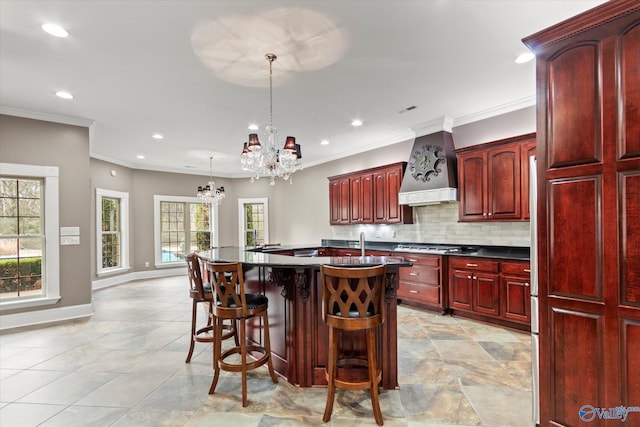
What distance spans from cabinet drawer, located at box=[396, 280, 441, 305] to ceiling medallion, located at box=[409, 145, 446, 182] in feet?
5.50

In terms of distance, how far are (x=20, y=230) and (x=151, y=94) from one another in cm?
281

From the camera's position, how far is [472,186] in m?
4.55

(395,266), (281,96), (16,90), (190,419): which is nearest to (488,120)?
(281,96)

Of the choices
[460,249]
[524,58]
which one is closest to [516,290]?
[460,249]

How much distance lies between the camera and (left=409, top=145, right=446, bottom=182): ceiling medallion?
4984 mm

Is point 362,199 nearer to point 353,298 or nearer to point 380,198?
point 380,198

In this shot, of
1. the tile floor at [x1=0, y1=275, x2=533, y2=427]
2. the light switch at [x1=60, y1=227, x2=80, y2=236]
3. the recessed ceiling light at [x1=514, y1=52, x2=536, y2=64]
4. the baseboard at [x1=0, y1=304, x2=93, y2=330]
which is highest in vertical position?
the recessed ceiling light at [x1=514, y1=52, x2=536, y2=64]

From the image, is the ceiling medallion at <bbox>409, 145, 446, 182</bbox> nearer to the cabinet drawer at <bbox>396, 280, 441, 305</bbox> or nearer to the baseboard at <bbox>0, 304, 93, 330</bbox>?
the cabinet drawer at <bbox>396, 280, 441, 305</bbox>

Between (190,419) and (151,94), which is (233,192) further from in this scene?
(190,419)

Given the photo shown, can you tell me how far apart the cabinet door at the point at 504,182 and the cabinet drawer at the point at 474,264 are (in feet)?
1.98

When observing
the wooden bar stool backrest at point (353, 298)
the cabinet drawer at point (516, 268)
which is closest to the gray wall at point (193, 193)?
the cabinet drawer at point (516, 268)

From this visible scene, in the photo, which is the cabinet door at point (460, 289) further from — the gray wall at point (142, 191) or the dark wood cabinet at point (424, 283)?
the gray wall at point (142, 191)

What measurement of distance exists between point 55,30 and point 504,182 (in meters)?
4.93

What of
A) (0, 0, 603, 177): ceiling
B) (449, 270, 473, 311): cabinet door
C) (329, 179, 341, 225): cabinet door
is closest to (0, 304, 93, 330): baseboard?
(0, 0, 603, 177): ceiling
